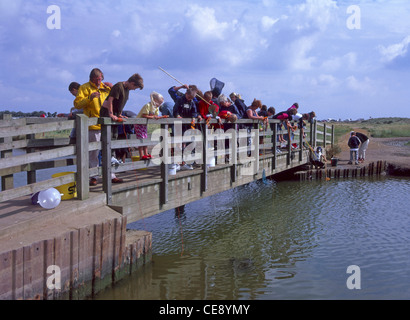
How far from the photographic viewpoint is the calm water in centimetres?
689

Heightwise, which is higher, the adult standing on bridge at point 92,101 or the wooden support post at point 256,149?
the adult standing on bridge at point 92,101

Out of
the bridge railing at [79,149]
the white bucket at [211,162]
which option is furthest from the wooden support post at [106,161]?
the white bucket at [211,162]

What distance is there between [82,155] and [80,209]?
78 centimetres

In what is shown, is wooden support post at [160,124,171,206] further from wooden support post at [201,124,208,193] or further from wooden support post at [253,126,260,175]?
wooden support post at [253,126,260,175]

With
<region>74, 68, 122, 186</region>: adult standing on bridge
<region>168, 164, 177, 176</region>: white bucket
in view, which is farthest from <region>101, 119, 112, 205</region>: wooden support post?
<region>168, 164, 177, 176</region>: white bucket

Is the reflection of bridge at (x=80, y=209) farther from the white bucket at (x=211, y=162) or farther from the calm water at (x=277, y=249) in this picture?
the calm water at (x=277, y=249)

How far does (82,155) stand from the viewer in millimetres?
6125

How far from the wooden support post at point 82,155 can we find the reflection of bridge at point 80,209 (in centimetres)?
1

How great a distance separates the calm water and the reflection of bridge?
60 cm

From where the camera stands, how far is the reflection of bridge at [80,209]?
480 cm
